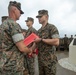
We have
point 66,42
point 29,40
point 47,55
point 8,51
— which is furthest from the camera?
point 66,42

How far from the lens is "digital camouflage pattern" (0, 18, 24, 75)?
297 cm

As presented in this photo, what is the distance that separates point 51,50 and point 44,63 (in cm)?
28

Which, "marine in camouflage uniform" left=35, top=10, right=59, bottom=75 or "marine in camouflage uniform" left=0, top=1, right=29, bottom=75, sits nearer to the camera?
"marine in camouflage uniform" left=0, top=1, right=29, bottom=75

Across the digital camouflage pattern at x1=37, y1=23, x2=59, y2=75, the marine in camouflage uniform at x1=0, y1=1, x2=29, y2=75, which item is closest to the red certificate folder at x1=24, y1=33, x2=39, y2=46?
the marine in camouflage uniform at x1=0, y1=1, x2=29, y2=75

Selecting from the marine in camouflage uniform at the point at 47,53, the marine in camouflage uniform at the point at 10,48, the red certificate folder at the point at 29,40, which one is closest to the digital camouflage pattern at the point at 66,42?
the marine in camouflage uniform at the point at 47,53

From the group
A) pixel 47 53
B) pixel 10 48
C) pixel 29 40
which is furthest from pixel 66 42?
pixel 10 48

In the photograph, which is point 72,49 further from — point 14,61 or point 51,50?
point 14,61

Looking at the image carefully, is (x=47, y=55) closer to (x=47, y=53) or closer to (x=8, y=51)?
(x=47, y=53)

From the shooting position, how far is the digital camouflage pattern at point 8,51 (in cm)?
297

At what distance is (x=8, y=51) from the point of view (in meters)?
3.00

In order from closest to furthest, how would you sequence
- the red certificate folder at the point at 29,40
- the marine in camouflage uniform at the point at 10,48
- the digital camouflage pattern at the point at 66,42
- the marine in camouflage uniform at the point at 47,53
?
1. the marine in camouflage uniform at the point at 10,48
2. the red certificate folder at the point at 29,40
3. the marine in camouflage uniform at the point at 47,53
4. the digital camouflage pattern at the point at 66,42

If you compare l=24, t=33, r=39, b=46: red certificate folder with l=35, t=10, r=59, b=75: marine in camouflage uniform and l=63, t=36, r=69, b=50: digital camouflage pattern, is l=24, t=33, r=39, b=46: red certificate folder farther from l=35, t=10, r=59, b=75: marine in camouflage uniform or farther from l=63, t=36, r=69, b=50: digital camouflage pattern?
l=63, t=36, r=69, b=50: digital camouflage pattern

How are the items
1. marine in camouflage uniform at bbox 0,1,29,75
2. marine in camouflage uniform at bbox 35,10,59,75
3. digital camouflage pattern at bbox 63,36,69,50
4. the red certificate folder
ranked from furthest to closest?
digital camouflage pattern at bbox 63,36,69,50, marine in camouflage uniform at bbox 35,10,59,75, the red certificate folder, marine in camouflage uniform at bbox 0,1,29,75

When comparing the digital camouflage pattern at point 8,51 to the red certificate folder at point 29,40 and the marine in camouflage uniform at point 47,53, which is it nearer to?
the red certificate folder at point 29,40
